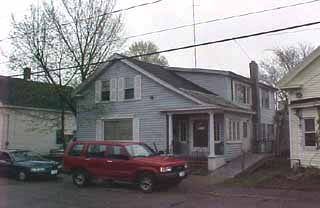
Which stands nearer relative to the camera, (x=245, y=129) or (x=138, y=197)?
(x=138, y=197)

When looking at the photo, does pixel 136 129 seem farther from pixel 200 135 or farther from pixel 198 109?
pixel 198 109

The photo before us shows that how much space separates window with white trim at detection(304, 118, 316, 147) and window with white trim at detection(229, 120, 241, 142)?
208 inches

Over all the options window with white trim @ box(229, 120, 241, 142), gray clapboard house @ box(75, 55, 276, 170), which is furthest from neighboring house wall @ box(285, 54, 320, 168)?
window with white trim @ box(229, 120, 241, 142)

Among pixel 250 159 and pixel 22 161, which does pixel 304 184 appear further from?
pixel 22 161

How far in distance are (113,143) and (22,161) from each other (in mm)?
5606

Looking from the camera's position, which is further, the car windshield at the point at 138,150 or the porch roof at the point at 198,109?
the porch roof at the point at 198,109

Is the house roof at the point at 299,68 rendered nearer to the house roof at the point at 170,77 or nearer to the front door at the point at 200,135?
the front door at the point at 200,135

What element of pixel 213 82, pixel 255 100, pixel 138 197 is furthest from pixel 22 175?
pixel 255 100

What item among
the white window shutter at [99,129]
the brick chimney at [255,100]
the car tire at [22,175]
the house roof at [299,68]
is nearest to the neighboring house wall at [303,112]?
the house roof at [299,68]

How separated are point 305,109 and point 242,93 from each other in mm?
8616

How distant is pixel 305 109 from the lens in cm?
1930

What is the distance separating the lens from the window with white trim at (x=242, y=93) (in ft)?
87.7

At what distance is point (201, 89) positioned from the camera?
2631cm

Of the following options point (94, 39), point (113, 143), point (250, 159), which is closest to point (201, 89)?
point (250, 159)
